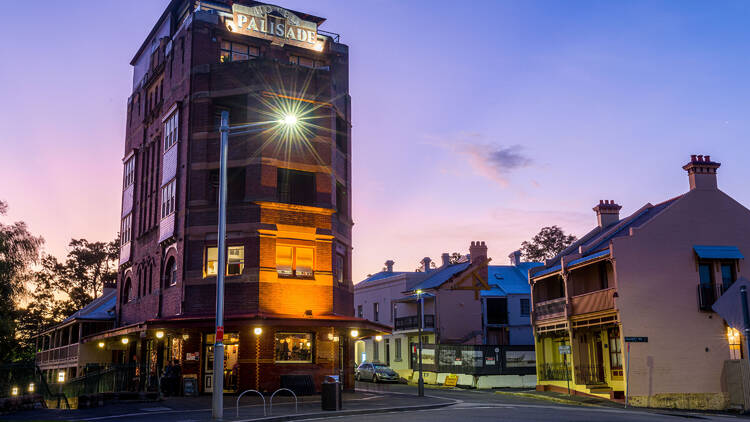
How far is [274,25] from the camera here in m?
36.8

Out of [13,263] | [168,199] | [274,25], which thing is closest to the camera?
[13,263]

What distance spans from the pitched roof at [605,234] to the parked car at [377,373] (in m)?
13.4

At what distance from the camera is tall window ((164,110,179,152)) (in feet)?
115

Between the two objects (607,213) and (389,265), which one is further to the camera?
Result: (389,265)

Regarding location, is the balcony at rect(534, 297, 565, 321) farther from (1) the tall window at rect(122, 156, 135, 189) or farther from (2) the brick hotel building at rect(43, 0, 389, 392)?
(1) the tall window at rect(122, 156, 135, 189)

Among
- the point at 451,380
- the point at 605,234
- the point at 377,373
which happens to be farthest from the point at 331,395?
the point at 377,373

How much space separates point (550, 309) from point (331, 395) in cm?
1811

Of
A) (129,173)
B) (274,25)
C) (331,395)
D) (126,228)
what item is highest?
(274,25)

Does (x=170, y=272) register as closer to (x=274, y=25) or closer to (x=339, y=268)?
(x=339, y=268)

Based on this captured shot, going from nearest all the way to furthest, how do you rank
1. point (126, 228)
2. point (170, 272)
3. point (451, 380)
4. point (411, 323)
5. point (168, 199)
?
point (170, 272) < point (168, 199) < point (126, 228) < point (451, 380) < point (411, 323)

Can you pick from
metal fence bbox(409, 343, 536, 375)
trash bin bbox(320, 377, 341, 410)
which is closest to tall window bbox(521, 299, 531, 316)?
metal fence bbox(409, 343, 536, 375)

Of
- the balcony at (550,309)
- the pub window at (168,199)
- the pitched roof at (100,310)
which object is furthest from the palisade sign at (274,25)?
the pitched roof at (100,310)

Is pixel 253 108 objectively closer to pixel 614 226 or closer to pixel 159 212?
pixel 159 212

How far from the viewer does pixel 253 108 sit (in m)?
33.2
